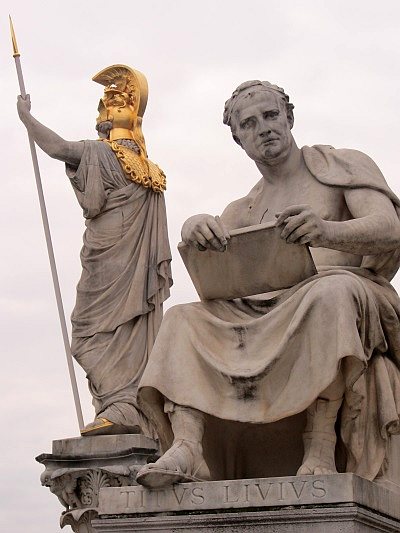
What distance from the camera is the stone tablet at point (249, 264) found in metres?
7.13

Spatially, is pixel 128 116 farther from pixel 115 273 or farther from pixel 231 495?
pixel 231 495

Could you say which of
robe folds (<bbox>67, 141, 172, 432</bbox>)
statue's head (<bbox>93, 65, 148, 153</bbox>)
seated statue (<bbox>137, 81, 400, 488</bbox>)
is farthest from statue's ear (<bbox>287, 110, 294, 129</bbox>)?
statue's head (<bbox>93, 65, 148, 153</bbox>)

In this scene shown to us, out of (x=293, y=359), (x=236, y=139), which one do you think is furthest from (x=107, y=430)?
(x=293, y=359)

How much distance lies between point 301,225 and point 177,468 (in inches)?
46.3

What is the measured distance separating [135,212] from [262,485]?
874cm

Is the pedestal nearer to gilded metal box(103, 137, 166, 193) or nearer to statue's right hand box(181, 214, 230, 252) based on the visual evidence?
gilded metal box(103, 137, 166, 193)

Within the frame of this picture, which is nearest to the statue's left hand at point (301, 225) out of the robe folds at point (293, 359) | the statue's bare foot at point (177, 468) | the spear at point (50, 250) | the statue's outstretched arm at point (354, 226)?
the statue's outstretched arm at point (354, 226)

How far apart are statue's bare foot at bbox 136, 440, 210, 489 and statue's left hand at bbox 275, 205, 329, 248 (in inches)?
39.2

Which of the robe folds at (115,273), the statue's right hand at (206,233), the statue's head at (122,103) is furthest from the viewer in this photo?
the statue's head at (122,103)

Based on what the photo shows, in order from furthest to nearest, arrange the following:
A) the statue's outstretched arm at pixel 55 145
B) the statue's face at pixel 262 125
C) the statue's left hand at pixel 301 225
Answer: the statue's outstretched arm at pixel 55 145 < the statue's face at pixel 262 125 < the statue's left hand at pixel 301 225

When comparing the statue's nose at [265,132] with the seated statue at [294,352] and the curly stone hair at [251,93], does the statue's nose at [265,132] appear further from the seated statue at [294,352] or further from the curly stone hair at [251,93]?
the curly stone hair at [251,93]

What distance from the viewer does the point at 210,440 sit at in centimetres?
724

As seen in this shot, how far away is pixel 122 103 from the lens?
1542 centimetres

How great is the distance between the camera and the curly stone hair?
7.58 metres
